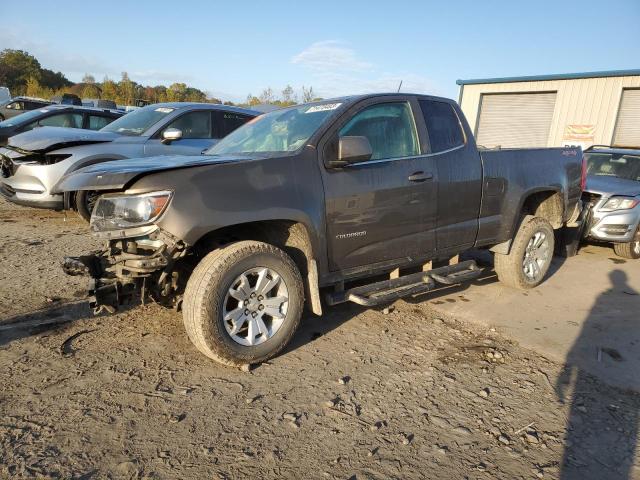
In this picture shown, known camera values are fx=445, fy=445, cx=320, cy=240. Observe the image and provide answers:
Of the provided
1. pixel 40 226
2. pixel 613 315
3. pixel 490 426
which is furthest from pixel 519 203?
pixel 40 226

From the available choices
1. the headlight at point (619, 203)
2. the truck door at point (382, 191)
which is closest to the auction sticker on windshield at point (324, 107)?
the truck door at point (382, 191)

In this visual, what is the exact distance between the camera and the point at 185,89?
197 ft

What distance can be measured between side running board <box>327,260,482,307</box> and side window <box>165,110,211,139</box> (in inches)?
176

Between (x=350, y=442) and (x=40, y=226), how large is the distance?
19.5 ft

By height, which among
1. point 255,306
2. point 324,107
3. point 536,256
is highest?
point 324,107

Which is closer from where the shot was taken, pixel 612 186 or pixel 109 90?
pixel 612 186

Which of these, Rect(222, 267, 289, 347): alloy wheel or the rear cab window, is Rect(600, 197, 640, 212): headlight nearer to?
Rect(222, 267, 289, 347): alloy wheel

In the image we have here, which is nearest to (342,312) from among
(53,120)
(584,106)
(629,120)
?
(53,120)

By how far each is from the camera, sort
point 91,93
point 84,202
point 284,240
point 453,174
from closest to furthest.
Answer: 1. point 284,240
2. point 453,174
3. point 84,202
4. point 91,93

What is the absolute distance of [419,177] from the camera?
366cm

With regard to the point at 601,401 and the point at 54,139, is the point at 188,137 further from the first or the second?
the point at 601,401

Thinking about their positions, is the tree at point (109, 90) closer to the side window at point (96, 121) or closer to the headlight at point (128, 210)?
the side window at point (96, 121)

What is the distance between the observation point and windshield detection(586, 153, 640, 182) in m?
7.07

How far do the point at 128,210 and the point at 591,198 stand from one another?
640 centimetres
